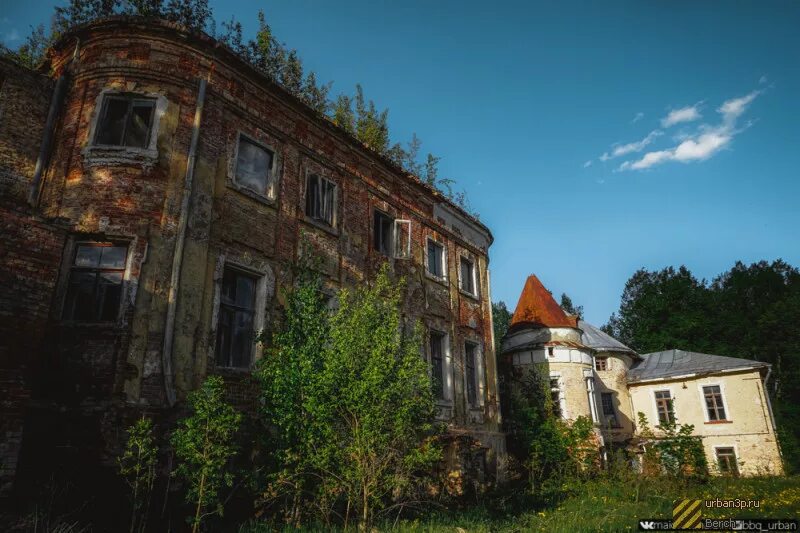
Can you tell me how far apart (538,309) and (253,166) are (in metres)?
16.6

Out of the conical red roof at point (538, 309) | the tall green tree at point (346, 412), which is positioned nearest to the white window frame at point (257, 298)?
the tall green tree at point (346, 412)

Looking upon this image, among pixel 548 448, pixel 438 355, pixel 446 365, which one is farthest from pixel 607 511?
pixel 548 448

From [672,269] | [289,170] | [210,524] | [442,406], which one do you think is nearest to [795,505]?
[442,406]

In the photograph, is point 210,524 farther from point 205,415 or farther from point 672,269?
point 672,269

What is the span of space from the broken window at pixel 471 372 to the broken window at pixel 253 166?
8485mm

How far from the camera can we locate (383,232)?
46.9ft

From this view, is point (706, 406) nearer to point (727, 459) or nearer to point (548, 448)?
point (727, 459)

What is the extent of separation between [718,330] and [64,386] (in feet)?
159

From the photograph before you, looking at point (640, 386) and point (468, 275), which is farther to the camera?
point (640, 386)

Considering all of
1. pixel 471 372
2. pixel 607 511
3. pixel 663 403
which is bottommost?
pixel 607 511

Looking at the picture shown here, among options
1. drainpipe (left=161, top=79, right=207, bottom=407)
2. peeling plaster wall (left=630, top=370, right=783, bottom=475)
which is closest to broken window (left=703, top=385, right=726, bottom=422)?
peeling plaster wall (left=630, top=370, right=783, bottom=475)

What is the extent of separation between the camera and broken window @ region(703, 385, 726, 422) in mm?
25484

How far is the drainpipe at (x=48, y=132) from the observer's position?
8.81 m

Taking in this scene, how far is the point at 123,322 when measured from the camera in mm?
8078
